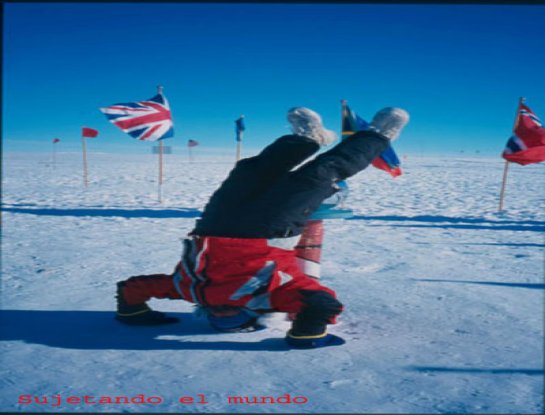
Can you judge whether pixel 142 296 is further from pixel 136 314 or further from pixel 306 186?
pixel 306 186

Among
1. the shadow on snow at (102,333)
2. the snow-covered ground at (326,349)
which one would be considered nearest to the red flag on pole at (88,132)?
the snow-covered ground at (326,349)

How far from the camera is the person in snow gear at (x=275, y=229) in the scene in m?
1.68

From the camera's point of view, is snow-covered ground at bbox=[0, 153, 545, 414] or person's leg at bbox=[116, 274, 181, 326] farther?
person's leg at bbox=[116, 274, 181, 326]

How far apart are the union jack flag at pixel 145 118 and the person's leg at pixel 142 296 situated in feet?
17.3

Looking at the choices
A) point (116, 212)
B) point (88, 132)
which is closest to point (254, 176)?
point (116, 212)

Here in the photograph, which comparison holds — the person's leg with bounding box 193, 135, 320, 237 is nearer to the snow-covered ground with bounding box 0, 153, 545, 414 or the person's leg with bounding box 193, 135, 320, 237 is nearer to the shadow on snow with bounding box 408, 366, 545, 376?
the snow-covered ground with bounding box 0, 153, 545, 414

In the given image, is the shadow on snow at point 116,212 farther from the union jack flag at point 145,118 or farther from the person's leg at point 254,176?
the person's leg at point 254,176

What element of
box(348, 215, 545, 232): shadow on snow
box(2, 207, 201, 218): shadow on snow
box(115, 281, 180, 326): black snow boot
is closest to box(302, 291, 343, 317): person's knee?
box(115, 281, 180, 326): black snow boot

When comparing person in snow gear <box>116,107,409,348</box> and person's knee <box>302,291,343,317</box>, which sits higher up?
person in snow gear <box>116,107,409,348</box>

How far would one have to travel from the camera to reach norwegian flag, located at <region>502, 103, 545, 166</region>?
2.86 metres

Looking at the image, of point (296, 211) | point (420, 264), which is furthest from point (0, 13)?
point (420, 264)

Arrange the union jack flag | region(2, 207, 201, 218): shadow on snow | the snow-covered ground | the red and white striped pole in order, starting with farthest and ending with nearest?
the union jack flag < region(2, 207, 201, 218): shadow on snow < the red and white striped pole < the snow-covered ground

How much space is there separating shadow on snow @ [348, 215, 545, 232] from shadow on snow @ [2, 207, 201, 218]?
3063mm

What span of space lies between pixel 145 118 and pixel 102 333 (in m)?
5.84
